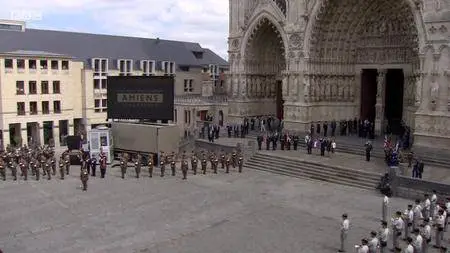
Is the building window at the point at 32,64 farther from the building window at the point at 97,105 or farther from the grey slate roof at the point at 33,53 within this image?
the building window at the point at 97,105

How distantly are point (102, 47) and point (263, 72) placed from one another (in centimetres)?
2362

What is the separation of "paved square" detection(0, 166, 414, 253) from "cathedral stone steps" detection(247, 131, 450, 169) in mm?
6431

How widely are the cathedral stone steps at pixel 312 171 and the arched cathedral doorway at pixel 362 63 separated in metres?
7.96

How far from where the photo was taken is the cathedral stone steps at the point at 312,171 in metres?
27.9

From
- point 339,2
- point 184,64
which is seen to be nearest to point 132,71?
point 184,64

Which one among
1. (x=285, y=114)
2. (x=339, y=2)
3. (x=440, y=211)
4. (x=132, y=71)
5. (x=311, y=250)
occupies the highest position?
(x=339, y=2)

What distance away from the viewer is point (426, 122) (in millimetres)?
30953

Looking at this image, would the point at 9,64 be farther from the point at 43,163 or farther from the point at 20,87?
the point at 43,163

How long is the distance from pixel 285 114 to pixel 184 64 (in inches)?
1067

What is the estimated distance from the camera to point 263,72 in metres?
46.0

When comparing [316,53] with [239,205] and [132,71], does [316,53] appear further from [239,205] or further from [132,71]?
[132,71]

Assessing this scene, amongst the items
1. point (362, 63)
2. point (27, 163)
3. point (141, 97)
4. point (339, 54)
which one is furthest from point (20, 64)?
point (362, 63)

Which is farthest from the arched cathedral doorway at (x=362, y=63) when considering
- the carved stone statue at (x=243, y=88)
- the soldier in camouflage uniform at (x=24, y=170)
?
the soldier in camouflage uniform at (x=24, y=170)

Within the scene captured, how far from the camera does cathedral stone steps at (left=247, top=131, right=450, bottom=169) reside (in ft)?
98.1
